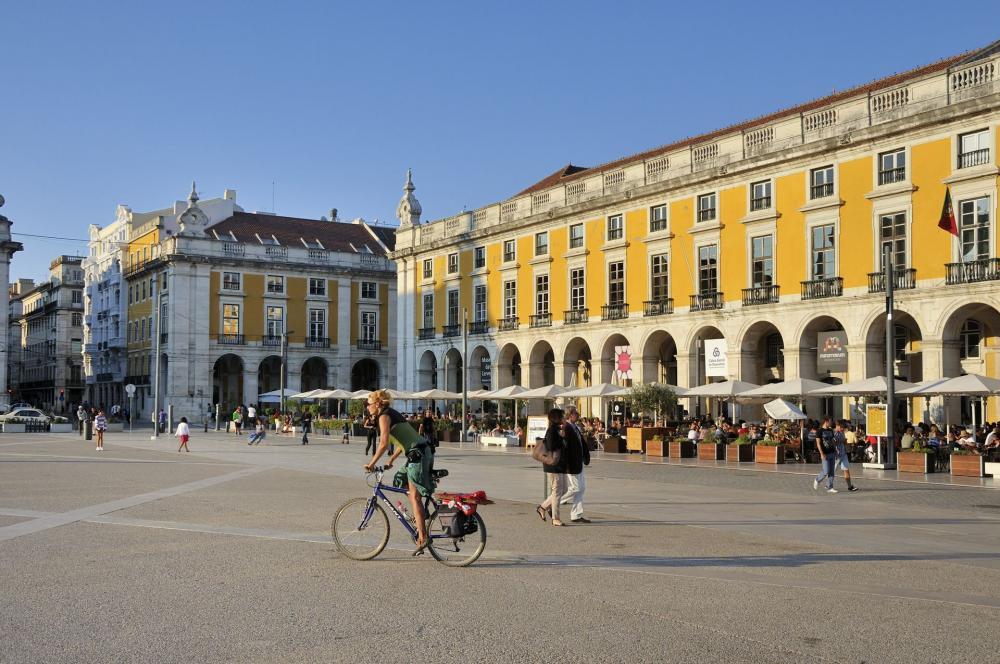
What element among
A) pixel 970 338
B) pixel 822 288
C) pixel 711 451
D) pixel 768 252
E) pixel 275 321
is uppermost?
pixel 768 252

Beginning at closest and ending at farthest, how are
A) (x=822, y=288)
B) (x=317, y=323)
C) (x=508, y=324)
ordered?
(x=822, y=288)
(x=508, y=324)
(x=317, y=323)

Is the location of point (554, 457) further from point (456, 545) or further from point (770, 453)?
point (770, 453)

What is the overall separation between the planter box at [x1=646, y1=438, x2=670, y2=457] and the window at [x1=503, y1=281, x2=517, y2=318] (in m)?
21.6

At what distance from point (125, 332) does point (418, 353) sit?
3495 cm

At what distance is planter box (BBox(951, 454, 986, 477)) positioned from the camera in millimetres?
24000

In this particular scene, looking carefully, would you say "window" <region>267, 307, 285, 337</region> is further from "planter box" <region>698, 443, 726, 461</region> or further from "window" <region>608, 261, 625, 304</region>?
"planter box" <region>698, 443, 726, 461</region>

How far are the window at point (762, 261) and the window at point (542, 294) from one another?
13.5 meters

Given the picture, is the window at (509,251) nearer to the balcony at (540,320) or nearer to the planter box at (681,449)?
the balcony at (540,320)

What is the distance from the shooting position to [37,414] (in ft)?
198

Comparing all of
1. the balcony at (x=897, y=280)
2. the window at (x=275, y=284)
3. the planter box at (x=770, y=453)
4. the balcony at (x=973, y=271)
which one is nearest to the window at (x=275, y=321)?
the window at (x=275, y=284)

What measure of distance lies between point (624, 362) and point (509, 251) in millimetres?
11314

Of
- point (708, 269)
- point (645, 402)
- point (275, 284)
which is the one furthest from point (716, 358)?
point (275, 284)

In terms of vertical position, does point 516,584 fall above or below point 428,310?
below

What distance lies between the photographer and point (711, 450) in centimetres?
3128
